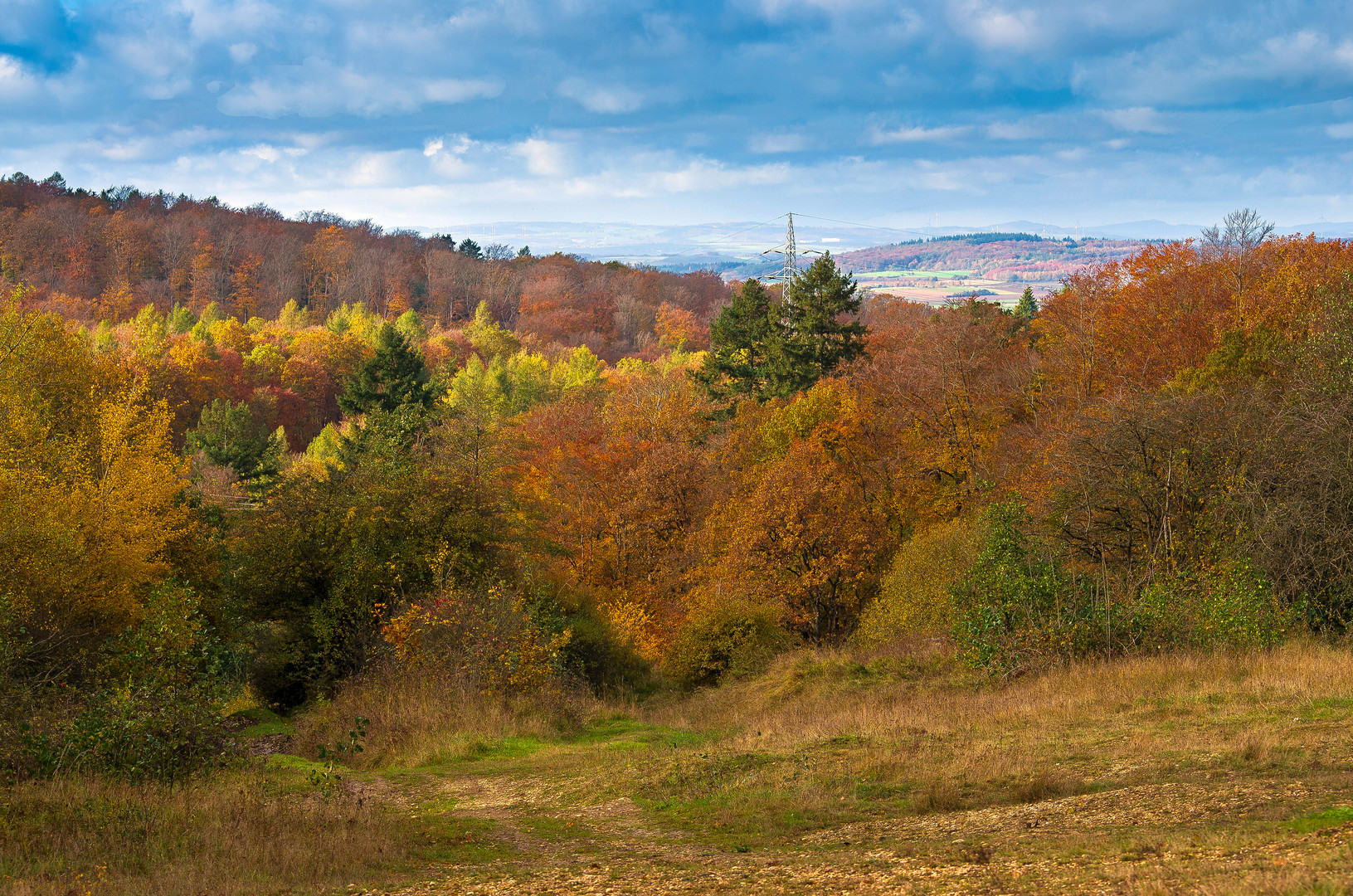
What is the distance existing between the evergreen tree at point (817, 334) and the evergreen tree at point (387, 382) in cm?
2102

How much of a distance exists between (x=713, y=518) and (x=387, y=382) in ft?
95.0

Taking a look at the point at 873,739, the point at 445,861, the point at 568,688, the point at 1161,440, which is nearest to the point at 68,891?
the point at 445,861

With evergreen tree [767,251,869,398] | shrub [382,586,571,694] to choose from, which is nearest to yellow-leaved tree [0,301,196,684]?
shrub [382,586,571,694]

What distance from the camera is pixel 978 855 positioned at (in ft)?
23.5

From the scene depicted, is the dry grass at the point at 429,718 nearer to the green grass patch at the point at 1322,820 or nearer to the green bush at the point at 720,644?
the green bush at the point at 720,644

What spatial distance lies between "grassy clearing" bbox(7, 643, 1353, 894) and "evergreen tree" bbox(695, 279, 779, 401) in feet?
118

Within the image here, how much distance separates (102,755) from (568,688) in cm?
1000

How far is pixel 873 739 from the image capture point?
12570 mm

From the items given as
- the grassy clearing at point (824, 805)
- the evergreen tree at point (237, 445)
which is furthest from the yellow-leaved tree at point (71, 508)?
the evergreen tree at point (237, 445)

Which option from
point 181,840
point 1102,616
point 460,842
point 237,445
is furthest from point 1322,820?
point 237,445

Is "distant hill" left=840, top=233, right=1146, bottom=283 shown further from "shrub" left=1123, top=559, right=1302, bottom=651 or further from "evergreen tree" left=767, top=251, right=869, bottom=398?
"shrub" left=1123, top=559, right=1302, bottom=651

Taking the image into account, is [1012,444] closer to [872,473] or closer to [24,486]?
[872,473]

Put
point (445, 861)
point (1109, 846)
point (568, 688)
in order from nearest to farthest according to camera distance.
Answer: point (1109, 846), point (445, 861), point (568, 688)

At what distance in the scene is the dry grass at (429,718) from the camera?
1492cm
